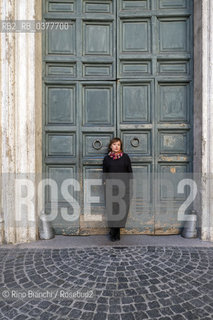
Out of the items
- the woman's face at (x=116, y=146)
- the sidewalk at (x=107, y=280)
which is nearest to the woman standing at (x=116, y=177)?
the woman's face at (x=116, y=146)

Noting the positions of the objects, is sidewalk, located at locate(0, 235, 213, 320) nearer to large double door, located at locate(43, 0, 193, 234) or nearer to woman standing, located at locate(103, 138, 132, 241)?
woman standing, located at locate(103, 138, 132, 241)

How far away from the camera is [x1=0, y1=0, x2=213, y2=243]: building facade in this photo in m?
3.61

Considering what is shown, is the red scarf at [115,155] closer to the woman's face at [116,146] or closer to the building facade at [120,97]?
the woman's face at [116,146]

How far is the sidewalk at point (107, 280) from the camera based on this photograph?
1970mm

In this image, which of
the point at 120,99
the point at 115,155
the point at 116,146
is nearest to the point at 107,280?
the point at 115,155

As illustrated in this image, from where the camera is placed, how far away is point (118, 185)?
331 centimetres

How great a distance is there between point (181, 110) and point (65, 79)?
84.6 inches

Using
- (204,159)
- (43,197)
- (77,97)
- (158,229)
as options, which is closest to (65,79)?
(77,97)

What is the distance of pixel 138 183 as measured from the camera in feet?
12.1

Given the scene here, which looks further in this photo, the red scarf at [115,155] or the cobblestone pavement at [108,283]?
the red scarf at [115,155]

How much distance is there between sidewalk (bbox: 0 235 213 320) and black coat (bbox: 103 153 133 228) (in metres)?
0.56

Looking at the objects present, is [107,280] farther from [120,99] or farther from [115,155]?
[120,99]

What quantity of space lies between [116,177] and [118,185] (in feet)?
0.44

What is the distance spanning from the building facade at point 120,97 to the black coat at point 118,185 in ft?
1.26
